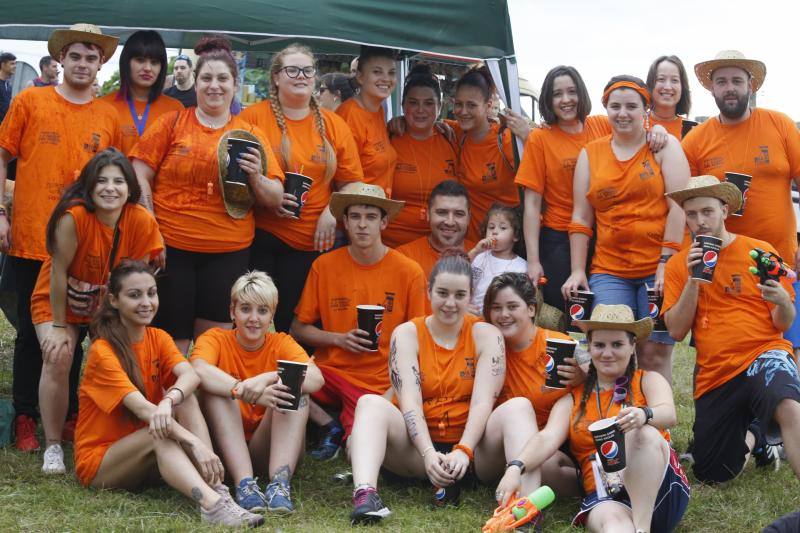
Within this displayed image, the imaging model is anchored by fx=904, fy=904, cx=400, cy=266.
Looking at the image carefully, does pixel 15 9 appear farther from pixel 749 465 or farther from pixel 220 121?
pixel 749 465

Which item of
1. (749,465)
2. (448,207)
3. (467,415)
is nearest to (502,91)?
(448,207)

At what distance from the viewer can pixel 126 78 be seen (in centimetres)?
586

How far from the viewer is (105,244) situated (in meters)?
5.10

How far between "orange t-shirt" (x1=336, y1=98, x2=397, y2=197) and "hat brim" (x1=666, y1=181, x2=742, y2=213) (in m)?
2.05

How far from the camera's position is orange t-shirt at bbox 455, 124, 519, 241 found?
21.6 feet

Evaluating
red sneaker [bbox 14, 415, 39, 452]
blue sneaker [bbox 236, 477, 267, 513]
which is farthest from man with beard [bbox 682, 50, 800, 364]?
red sneaker [bbox 14, 415, 39, 452]

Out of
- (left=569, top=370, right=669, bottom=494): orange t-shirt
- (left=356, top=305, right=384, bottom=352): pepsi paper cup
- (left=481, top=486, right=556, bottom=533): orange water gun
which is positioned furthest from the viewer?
(left=356, top=305, right=384, bottom=352): pepsi paper cup

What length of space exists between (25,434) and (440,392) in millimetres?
A: 2589

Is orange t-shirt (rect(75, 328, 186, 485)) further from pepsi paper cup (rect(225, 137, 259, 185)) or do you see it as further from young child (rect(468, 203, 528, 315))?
young child (rect(468, 203, 528, 315))

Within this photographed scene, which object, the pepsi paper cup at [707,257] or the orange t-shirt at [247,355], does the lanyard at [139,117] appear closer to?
the orange t-shirt at [247,355]

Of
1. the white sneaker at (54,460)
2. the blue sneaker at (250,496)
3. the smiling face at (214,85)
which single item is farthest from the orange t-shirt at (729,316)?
the white sneaker at (54,460)

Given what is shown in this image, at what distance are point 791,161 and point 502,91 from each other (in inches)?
76.4

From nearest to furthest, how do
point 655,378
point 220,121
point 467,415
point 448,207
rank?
1. point 655,378
2. point 467,415
3. point 220,121
4. point 448,207

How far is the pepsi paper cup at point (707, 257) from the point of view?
4.75 metres
